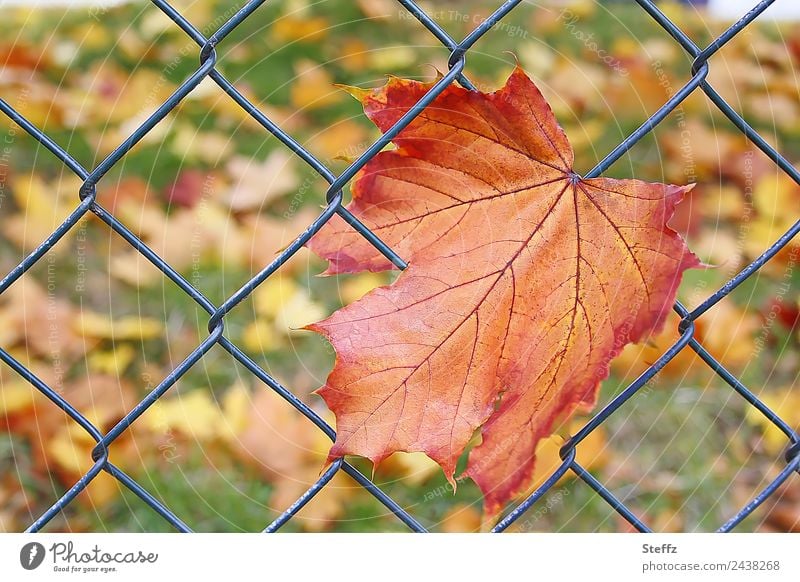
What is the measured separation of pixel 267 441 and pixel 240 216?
60 cm

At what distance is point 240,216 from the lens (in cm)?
162

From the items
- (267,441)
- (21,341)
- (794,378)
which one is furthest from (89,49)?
(794,378)

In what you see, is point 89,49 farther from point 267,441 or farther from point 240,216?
point 267,441

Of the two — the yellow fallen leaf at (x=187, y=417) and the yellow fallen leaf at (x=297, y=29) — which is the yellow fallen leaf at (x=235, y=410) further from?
the yellow fallen leaf at (x=297, y=29)

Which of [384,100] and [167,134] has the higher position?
[167,134]

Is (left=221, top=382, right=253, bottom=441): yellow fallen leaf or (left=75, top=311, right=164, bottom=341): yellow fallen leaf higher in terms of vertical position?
(left=75, top=311, right=164, bottom=341): yellow fallen leaf
